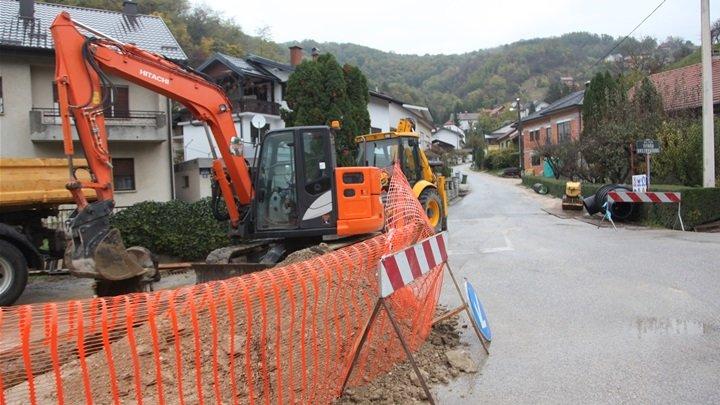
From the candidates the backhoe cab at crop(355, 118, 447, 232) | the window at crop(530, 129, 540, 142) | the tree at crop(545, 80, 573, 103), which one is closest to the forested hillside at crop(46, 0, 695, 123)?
the tree at crop(545, 80, 573, 103)

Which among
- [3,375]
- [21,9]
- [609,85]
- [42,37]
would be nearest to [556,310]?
[3,375]

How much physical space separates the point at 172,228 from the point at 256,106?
20.5 metres

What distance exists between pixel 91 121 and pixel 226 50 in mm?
47470

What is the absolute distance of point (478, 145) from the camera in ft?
271

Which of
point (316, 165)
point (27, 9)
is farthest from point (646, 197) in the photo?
point (27, 9)

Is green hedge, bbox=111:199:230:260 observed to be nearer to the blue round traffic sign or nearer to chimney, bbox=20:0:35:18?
the blue round traffic sign

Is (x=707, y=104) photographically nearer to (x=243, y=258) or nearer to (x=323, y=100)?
(x=323, y=100)

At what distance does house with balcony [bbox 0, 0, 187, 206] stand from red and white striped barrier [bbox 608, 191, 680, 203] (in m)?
15.8

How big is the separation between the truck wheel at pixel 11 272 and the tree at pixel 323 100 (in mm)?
12996

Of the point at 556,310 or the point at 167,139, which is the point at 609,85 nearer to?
the point at 167,139

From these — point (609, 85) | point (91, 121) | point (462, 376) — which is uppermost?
point (609, 85)

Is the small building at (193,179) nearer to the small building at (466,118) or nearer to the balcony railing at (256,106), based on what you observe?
the balcony railing at (256,106)

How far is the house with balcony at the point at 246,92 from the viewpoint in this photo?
103 feet

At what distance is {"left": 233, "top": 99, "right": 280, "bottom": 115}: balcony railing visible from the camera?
31.8 meters
